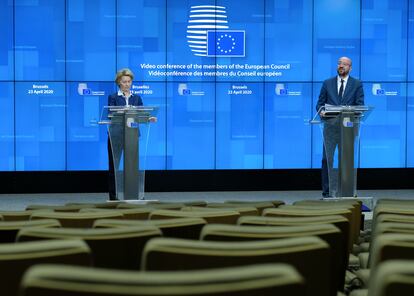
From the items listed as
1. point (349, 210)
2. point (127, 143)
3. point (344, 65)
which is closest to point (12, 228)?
point (349, 210)

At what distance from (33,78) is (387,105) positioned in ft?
19.3

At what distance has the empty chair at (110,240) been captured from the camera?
2.28 meters

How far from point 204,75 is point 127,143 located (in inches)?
170

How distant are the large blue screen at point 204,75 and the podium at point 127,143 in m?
3.78

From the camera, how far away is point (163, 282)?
4.19ft

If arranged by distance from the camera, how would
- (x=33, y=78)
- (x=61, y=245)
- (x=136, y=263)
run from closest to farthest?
(x=61, y=245) < (x=136, y=263) < (x=33, y=78)

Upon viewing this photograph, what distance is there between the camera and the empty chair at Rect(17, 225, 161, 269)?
2.28 meters

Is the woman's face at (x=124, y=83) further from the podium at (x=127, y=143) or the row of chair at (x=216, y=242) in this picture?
the row of chair at (x=216, y=242)

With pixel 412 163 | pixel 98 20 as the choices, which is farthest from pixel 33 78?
pixel 412 163

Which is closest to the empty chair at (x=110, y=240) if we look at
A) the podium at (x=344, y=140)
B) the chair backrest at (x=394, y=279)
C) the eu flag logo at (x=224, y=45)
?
the chair backrest at (x=394, y=279)

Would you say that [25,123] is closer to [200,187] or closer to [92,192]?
[92,192]

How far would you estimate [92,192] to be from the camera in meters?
11.2

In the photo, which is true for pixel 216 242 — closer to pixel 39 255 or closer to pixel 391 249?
pixel 39 255

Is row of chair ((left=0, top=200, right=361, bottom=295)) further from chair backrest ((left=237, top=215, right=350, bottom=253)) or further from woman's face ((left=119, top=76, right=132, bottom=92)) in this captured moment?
woman's face ((left=119, top=76, right=132, bottom=92))
